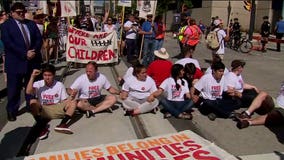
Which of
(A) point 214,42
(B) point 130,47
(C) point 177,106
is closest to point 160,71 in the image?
(C) point 177,106

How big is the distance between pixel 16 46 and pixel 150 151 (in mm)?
2809

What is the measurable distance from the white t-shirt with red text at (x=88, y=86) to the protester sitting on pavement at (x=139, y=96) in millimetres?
424

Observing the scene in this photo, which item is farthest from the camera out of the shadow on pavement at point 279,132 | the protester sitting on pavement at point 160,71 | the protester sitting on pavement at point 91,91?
the protester sitting on pavement at point 160,71

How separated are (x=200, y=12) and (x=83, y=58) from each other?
2867cm

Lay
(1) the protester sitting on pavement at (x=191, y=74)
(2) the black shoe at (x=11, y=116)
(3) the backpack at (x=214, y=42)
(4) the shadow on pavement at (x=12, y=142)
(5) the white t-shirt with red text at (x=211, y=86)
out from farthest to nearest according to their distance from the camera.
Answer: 1. (3) the backpack at (x=214, y=42)
2. (1) the protester sitting on pavement at (x=191, y=74)
3. (5) the white t-shirt with red text at (x=211, y=86)
4. (2) the black shoe at (x=11, y=116)
5. (4) the shadow on pavement at (x=12, y=142)

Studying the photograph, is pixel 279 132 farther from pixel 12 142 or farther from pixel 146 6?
pixel 146 6

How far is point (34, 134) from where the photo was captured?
18.1ft

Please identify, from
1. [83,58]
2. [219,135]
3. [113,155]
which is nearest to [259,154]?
[219,135]

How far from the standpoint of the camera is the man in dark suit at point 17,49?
232 inches

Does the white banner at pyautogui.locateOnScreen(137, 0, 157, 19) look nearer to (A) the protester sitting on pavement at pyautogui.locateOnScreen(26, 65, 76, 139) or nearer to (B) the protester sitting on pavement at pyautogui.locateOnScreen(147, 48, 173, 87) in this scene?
(B) the protester sitting on pavement at pyautogui.locateOnScreen(147, 48, 173, 87)

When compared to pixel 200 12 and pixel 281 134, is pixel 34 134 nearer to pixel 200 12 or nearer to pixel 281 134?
pixel 281 134

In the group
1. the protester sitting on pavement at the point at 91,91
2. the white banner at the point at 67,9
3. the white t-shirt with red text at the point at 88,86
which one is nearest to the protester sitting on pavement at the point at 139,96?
the protester sitting on pavement at the point at 91,91

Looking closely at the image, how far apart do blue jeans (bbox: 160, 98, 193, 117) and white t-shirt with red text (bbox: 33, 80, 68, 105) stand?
68.3 inches

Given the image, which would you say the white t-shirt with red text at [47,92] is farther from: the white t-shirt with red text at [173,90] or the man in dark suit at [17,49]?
the white t-shirt with red text at [173,90]
